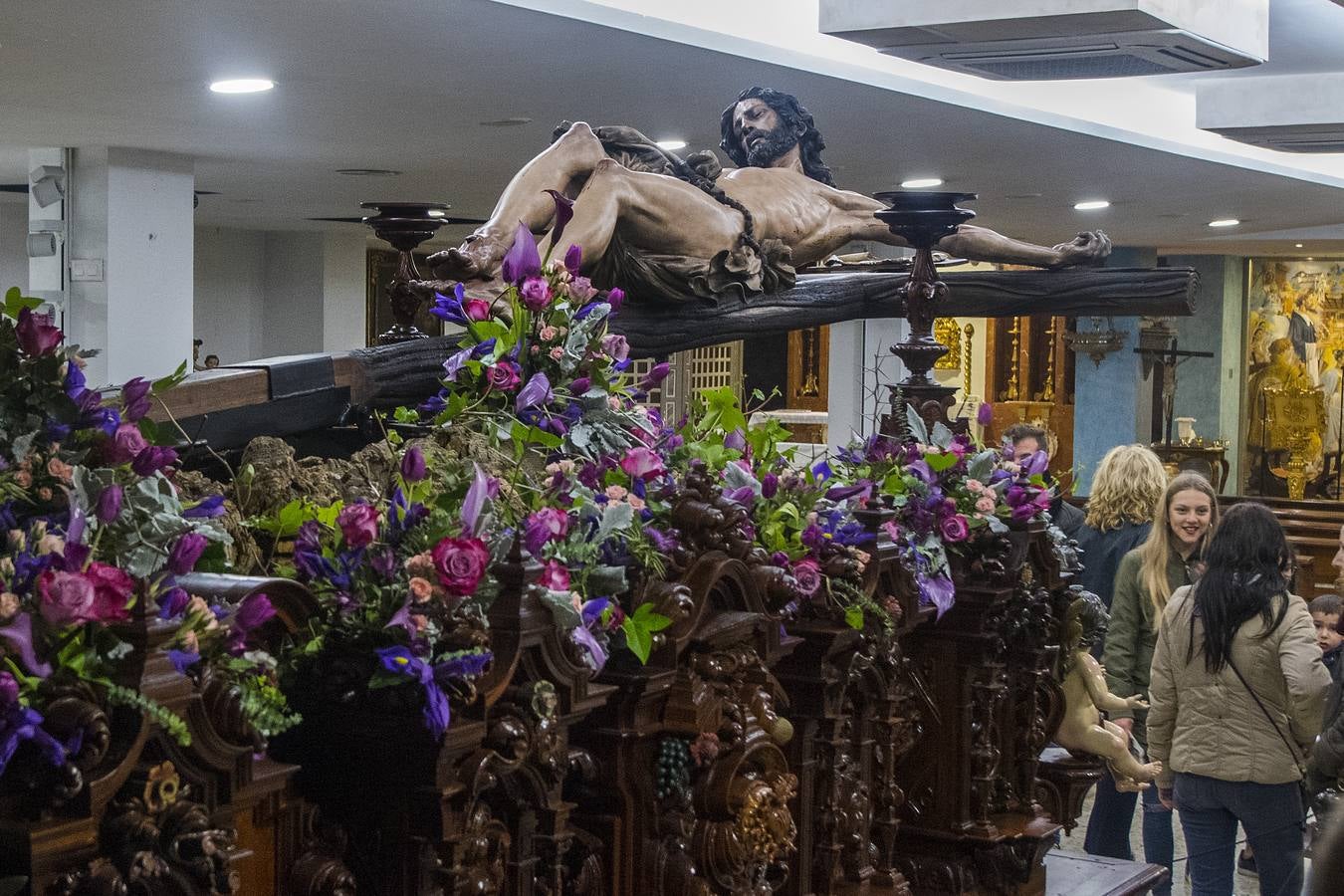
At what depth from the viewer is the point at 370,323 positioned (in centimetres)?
1923

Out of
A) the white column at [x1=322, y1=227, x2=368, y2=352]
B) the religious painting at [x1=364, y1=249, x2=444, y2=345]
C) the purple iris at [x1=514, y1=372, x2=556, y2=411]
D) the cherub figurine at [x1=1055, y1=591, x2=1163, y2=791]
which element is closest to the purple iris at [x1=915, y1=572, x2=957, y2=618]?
the cherub figurine at [x1=1055, y1=591, x2=1163, y2=791]

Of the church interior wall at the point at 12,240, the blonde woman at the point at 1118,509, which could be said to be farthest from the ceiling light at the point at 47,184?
the blonde woman at the point at 1118,509

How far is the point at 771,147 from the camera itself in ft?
13.7

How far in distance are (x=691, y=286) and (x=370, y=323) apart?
52.7ft

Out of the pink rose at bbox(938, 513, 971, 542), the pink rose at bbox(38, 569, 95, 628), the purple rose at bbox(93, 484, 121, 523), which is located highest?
the purple rose at bbox(93, 484, 121, 523)

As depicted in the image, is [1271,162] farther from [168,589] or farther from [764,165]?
[168,589]

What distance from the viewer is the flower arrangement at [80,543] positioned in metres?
1.54

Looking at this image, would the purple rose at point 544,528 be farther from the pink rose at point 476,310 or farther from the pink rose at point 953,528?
the pink rose at point 953,528

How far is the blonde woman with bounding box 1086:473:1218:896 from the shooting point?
5.17m

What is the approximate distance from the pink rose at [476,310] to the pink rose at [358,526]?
955mm

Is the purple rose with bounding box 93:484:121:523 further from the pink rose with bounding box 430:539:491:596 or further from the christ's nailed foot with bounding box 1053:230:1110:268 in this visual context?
the christ's nailed foot with bounding box 1053:230:1110:268

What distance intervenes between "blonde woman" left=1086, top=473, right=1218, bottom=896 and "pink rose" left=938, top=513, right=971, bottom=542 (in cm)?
192

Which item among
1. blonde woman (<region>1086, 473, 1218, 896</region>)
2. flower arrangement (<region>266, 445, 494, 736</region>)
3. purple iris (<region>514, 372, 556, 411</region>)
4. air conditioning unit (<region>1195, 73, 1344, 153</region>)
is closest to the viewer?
flower arrangement (<region>266, 445, 494, 736</region>)

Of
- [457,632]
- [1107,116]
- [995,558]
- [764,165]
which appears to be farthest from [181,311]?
[457,632]
